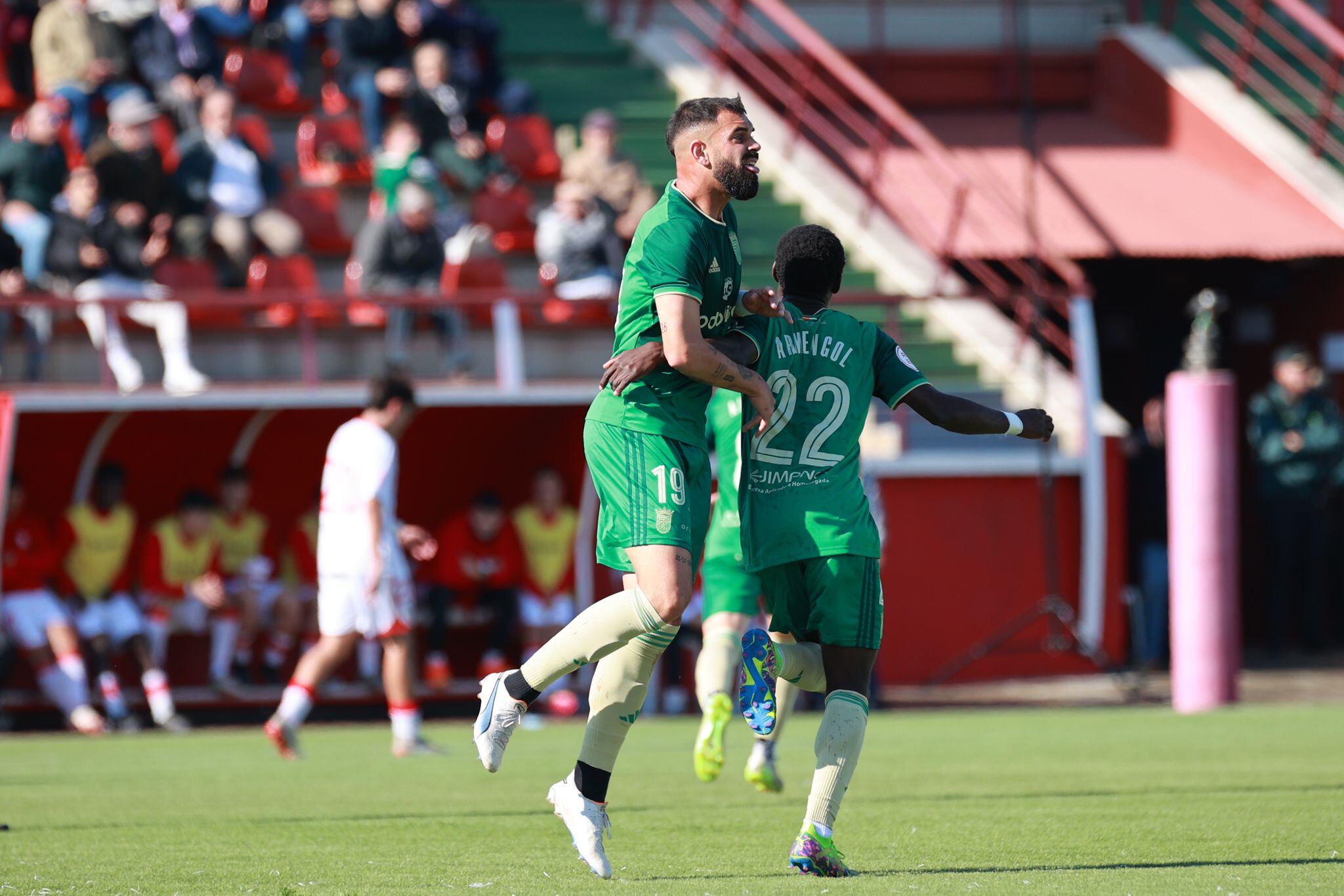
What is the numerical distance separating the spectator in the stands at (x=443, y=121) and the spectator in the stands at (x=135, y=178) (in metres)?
2.64

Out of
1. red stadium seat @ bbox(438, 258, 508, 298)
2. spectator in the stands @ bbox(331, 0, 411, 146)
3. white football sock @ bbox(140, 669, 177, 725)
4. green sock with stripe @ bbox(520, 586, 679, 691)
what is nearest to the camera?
green sock with stripe @ bbox(520, 586, 679, 691)

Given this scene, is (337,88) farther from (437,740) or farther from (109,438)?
(437,740)

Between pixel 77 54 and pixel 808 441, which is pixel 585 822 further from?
pixel 77 54

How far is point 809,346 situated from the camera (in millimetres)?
5648

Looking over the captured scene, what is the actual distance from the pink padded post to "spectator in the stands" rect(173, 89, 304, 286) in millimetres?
6977

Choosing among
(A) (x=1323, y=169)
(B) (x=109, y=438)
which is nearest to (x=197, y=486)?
(B) (x=109, y=438)

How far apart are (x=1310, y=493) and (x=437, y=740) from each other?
7.64 metres

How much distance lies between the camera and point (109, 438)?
13.3 metres

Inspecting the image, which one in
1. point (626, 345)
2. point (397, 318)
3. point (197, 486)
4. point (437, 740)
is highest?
point (626, 345)

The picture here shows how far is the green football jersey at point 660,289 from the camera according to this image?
17.5 ft

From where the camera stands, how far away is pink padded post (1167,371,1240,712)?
40.7 ft

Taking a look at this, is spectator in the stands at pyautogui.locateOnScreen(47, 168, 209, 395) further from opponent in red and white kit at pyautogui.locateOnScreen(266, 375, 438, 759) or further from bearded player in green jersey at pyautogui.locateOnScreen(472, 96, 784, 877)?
bearded player in green jersey at pyautogui.locateOnScreen(472, 96, 784, 877)

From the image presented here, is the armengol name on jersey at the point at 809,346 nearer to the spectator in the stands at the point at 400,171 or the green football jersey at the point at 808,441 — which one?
the green football jersey at the point at 808,441

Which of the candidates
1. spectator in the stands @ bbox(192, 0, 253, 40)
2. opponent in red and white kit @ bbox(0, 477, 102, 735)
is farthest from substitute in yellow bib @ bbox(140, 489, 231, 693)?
spectator in the stands @ bbox(192, 0, 253, 40)
